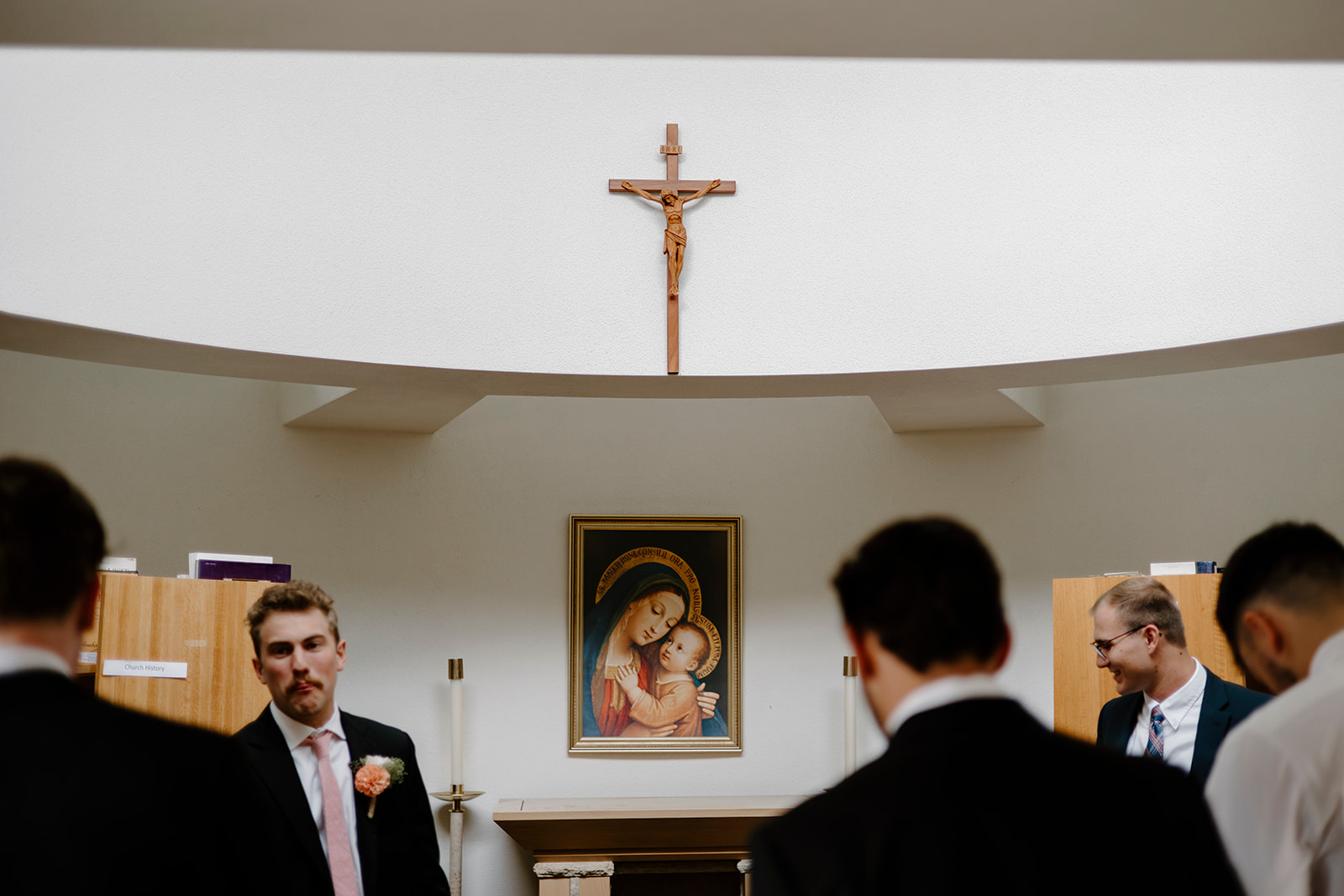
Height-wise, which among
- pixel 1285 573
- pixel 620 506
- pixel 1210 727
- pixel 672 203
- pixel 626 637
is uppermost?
pixel 672 203

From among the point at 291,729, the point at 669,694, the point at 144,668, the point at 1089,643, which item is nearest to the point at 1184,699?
the point at 1089,643

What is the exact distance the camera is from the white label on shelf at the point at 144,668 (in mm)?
4664

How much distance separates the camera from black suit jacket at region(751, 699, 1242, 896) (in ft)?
4.97

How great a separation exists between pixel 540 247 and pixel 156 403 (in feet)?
8.72

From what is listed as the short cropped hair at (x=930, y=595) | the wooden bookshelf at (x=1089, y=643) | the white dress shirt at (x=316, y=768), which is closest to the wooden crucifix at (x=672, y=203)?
the wooden bookshelf at (x=1089, y=643)

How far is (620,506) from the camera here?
711cm

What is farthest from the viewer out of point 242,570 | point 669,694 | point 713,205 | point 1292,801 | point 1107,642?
point 669,694

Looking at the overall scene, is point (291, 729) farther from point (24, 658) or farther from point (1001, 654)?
point (1001, 654)

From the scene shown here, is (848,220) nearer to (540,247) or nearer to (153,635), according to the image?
(540,247)

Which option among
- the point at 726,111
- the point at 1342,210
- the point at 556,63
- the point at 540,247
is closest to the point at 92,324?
the point at 540,247

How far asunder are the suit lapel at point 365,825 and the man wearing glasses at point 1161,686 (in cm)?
252

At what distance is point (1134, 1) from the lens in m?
3.08

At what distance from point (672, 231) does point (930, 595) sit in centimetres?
392

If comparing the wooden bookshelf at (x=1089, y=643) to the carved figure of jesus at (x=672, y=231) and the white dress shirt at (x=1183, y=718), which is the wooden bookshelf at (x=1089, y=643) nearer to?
the white dress shirt at (x=1183, y=718)
